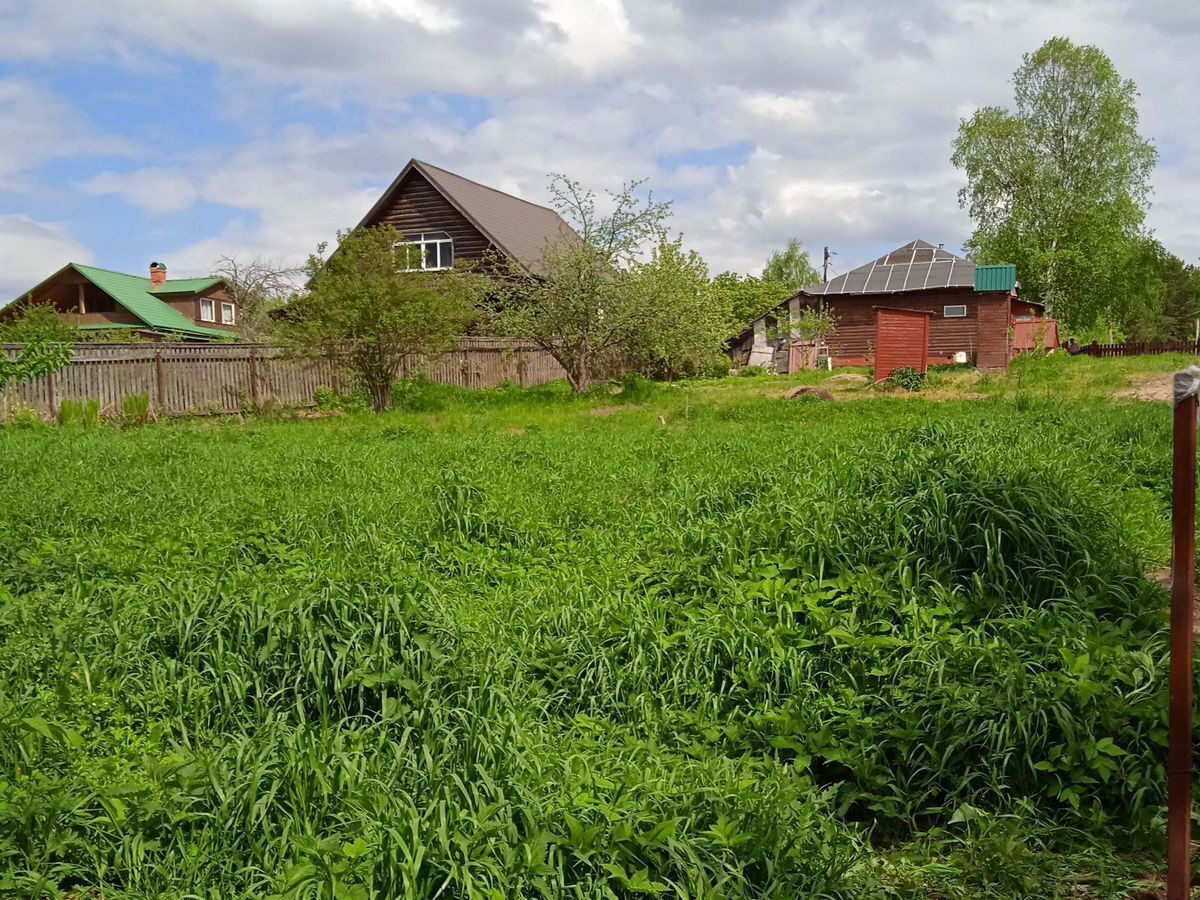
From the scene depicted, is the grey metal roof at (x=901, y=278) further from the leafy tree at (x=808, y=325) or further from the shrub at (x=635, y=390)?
the shrub at (x=635, y=390)

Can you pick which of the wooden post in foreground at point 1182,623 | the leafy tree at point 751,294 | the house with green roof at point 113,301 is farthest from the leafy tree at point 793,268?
the wooden post in foreground at point 1182,623

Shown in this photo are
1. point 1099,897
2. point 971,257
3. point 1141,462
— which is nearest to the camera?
point 1099,897

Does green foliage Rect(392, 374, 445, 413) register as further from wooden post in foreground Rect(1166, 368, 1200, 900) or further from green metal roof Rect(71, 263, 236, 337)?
green metal roof Rect(71, 263, 236, 337)

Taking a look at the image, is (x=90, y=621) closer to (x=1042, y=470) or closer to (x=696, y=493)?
(x=696, y=493)

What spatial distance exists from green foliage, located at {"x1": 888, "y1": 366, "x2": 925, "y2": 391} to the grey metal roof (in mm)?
14938

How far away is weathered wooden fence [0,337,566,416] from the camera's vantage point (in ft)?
52.2

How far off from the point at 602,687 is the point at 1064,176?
1646 inches

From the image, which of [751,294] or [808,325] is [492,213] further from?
[751,294]

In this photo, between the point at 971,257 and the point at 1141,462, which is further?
the point at 971,257

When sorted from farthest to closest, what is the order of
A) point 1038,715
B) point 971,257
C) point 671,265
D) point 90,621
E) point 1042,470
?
point 971,257 < point 671,265 < point 1042,470 < point 90,621 < point 1038,715

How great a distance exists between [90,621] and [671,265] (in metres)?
18.9

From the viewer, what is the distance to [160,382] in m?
17.4

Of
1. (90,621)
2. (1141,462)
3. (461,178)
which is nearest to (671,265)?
(461,178)

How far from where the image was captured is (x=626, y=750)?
12.0 ft
